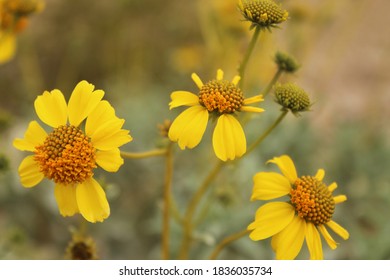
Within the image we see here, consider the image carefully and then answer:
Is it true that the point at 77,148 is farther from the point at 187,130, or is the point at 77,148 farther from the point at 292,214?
the point at 292,214

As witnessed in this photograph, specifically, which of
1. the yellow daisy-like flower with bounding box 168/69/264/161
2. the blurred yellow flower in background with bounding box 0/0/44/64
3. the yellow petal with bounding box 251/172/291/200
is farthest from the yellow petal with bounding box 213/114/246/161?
the blurred yellow flower in background with bounding box 0/0/44/64

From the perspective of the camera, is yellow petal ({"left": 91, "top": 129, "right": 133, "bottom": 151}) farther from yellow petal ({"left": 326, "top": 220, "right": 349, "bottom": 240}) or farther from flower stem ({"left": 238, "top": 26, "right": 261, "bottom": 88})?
yellow petal ({"left": 326, "top": 220, "right": 349, "bottom": 240})

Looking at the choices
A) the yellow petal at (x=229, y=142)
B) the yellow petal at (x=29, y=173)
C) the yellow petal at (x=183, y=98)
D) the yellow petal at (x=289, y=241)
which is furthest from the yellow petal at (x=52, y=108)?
the yellow petal at (x=289, y=241)

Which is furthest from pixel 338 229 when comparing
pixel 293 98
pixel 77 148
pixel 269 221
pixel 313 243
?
pixel 77 148

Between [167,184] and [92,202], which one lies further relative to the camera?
[167,184]

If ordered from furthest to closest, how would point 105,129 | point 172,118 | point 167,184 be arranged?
point 172,118
point 167,184
point 105,129

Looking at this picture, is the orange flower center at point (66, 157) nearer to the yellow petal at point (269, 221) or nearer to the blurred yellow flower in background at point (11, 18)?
the yellow petal at point (269, 221)
